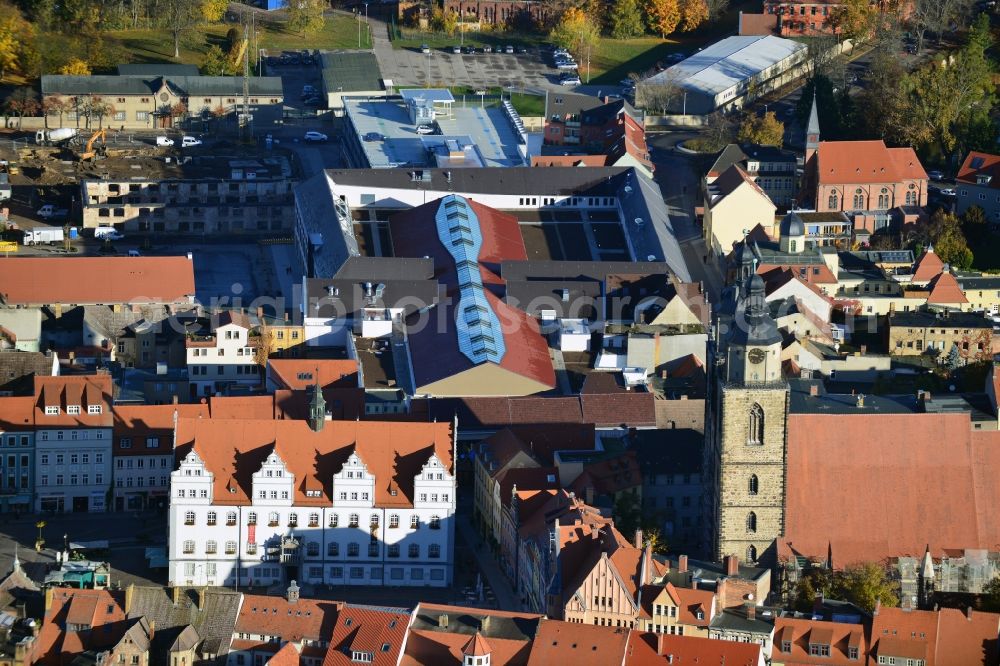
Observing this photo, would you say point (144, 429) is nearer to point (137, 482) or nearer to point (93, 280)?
point (137, 482)

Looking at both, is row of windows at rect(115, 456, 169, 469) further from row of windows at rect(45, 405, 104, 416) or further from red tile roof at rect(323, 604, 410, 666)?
red tile roof at rect(323, 604, 410, 666)

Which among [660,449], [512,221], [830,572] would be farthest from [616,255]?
[830,572]

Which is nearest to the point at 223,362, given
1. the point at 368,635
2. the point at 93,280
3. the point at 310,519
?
the point at 93,280

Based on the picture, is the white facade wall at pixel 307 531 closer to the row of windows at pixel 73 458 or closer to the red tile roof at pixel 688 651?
the row of windows at pixel 73 458

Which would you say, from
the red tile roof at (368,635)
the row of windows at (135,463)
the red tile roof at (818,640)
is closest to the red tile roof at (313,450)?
the row of windows at (135,463)

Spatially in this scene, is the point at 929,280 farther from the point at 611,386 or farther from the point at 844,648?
the point at 844,648
